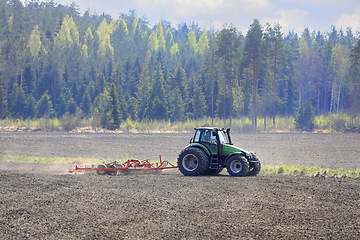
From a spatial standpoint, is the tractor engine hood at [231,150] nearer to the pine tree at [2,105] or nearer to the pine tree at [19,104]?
the pine tree at [2,105]

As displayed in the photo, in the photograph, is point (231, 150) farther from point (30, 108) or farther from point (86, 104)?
point (86, 104)

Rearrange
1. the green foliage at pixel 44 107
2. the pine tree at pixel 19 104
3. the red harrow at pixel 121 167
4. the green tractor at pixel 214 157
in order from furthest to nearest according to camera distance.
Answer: the green foliage at pixel 44 107
the pine tree at pixel 19 104
the red harrow at pixel 121 167
the green tractor at pixel 214 157

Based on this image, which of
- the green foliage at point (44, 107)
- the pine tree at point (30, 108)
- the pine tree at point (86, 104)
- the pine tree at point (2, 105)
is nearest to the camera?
the pine tree at point (2, 105)

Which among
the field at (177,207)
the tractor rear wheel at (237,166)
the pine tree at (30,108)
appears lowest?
the field at (177,207)

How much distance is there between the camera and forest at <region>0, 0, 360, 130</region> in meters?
61.5

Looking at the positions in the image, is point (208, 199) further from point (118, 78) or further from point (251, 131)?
point (118, 78)

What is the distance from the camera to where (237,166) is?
14766 millimetres

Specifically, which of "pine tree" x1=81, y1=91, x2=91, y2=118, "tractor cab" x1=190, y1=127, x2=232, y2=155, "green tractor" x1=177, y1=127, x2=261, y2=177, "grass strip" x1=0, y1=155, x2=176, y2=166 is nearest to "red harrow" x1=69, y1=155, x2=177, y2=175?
"green tractor" x1=177, y1=127, x2=261, y2=177

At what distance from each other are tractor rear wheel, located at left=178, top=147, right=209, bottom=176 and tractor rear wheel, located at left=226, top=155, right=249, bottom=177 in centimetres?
96

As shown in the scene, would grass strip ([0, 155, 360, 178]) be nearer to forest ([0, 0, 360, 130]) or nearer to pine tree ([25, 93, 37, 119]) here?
forest ([0, 0, 360, 130])

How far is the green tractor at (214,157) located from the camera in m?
14.5

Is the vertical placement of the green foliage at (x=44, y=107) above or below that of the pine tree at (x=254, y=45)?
below

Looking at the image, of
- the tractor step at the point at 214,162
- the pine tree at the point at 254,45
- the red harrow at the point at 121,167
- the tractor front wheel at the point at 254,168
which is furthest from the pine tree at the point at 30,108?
the tractor front wheel at the point at 254,168

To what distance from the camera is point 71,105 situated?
77875 mm
